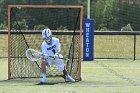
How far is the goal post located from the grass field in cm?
50

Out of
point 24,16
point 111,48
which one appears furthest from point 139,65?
point 111,48

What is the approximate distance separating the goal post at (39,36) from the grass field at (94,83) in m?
0.50

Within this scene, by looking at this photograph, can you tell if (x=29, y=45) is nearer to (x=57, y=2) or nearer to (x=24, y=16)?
(x=24, y=16)

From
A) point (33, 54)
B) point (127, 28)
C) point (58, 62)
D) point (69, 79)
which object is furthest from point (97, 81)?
point (127, 28)

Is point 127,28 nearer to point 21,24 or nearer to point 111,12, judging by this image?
point 111,12

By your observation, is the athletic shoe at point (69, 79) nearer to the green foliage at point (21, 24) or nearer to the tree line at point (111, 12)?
the green foliage at point (21, 24)

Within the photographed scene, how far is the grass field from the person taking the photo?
39.7 ft

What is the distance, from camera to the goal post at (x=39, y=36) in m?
14.4

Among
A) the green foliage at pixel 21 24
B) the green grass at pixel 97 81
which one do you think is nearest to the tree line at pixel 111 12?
the green foliage at pixel 21 24

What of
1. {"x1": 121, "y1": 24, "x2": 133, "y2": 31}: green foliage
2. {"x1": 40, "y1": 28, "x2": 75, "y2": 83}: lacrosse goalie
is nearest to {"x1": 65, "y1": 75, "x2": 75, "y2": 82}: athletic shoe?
{"x1": 40, "y1": 28, "x2": 75, "y2": 83}: lacrosse goalie

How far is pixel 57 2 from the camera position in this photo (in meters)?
34.6

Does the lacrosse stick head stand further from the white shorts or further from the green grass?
the green grass

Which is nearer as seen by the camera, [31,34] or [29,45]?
[29,45]

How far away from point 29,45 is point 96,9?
77.9 ft
